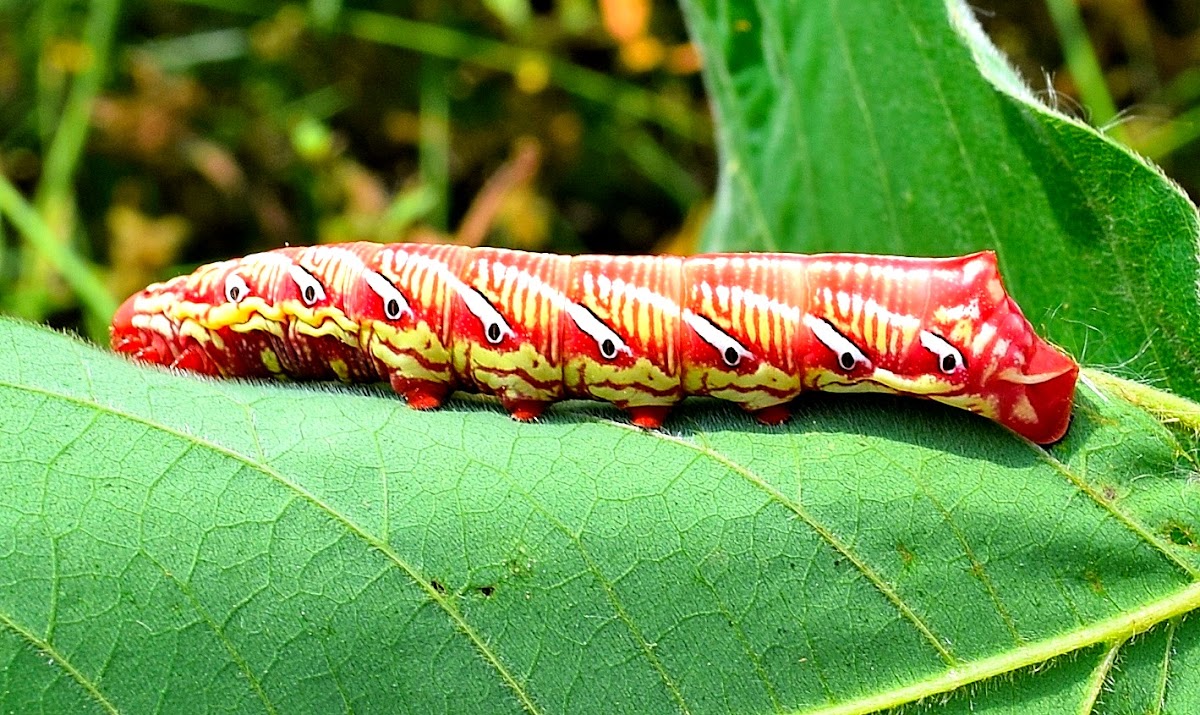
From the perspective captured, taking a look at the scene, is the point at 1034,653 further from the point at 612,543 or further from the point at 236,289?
the point at 236,289

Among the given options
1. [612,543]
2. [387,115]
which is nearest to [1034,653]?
[612,543]

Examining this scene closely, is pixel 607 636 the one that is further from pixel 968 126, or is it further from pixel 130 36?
pixel 130 36

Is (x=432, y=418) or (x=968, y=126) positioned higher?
(x=968, y=126)

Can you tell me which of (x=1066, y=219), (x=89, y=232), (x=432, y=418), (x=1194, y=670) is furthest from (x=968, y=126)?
(x=89, y=232)

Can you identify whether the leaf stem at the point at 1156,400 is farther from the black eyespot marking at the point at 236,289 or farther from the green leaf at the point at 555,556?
the black eyespot marking at the point at 236,289

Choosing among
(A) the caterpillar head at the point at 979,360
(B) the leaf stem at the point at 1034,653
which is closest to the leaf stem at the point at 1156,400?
(A) the caterpillar head at the point at 979,360
